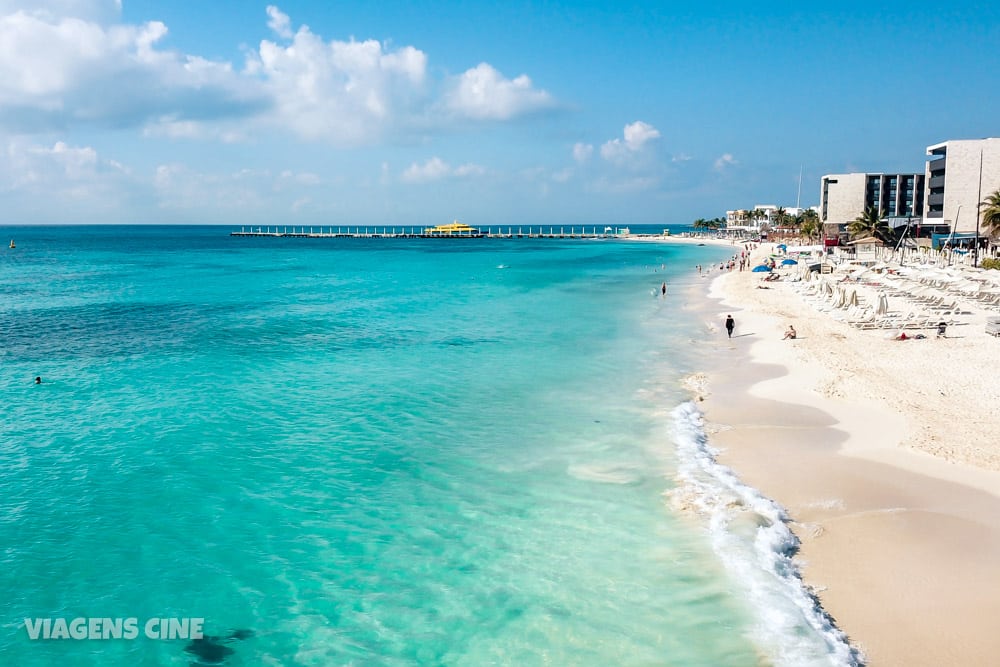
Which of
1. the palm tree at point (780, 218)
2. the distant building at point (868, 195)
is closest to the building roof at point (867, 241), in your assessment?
the distant building at point (868, 195)

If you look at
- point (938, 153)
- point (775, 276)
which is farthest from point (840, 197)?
point (775, 276)

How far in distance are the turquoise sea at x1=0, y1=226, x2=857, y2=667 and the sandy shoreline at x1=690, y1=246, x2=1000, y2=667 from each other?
77 centimetres

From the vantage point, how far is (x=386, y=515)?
1279cm

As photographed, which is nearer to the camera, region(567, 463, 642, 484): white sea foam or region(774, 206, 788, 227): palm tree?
region(567, 463, 642, 484): white sea foam

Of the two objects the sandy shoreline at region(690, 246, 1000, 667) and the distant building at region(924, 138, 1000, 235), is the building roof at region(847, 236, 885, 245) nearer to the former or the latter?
the distant building at region(924, 138, 1000, 235)

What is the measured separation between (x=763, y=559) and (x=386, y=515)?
683 centimetres

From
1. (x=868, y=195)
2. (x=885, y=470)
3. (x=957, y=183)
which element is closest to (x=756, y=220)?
(x=868, y=195)

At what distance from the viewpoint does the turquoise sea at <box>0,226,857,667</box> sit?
30.0ft

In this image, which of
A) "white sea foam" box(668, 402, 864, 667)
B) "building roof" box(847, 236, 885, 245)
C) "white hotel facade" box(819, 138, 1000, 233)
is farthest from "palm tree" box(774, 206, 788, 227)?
"white sea foam" box(668, 402, 864, 667)

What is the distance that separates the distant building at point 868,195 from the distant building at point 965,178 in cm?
3300

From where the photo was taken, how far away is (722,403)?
19.7m

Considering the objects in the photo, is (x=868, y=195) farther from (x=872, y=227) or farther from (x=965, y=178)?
(x=872, y=227)

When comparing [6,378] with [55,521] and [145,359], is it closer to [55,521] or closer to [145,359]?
[145,359]

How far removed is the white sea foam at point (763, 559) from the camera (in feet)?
27.8
